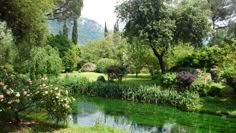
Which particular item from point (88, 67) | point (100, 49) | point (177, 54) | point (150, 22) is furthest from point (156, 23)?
point (100, 49)

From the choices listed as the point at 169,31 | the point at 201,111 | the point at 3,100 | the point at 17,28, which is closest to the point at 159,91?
the point at 201,111

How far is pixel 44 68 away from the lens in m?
28.2

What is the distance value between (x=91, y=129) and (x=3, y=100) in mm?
3365

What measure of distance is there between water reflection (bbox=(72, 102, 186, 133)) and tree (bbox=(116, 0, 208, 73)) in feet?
29.4

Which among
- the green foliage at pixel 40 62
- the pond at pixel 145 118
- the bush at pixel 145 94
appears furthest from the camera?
the green foliage at pixel 40 62

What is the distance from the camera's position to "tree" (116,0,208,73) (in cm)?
2827

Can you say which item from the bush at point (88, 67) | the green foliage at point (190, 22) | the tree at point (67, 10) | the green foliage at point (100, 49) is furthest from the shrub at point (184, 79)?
the green foliage at point (100, 49)

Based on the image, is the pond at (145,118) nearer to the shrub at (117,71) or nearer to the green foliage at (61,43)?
the shrub at (117,71)

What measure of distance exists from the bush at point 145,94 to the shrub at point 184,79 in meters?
1.02

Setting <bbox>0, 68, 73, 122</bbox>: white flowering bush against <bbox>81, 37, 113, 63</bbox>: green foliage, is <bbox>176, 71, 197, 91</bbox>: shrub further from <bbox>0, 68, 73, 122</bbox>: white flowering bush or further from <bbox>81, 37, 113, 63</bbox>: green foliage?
<bbox>81, 37, 113, 63</bbox>: green foliage

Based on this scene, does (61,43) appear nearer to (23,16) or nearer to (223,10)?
(223,10)

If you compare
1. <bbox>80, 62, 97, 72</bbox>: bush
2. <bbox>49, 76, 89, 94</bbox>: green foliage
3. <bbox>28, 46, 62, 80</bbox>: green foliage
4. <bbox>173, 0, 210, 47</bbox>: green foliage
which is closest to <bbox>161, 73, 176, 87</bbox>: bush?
<bbox>173, 0, 210, 47</bbox>: green foliage

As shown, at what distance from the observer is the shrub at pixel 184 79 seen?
24328mm

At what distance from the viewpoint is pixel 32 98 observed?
A: 40.0 feet
